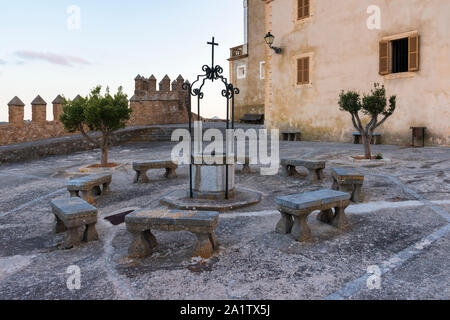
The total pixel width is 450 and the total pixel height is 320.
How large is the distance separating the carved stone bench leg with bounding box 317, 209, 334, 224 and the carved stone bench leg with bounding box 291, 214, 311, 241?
0.64m

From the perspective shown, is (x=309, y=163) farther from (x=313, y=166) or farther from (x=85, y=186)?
(x=85, y=186)

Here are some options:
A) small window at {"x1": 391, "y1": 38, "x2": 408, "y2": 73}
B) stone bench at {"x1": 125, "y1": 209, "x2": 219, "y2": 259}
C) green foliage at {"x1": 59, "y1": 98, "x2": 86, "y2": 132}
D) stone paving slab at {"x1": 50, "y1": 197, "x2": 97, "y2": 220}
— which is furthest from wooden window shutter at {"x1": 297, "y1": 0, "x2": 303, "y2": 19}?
stone bench at {"x1": 125, "y1": 209, "x2": 219, "y2": 259}

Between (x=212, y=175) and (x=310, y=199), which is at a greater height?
(x=212, y=175)

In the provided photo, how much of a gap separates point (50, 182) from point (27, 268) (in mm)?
5183

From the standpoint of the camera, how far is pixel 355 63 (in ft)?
42.8

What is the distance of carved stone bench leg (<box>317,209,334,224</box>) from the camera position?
4.48m

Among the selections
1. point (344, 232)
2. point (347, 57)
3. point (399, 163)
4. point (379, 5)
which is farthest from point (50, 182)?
point (379, 5)

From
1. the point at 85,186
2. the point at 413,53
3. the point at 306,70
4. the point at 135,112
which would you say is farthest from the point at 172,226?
the point at 135,112

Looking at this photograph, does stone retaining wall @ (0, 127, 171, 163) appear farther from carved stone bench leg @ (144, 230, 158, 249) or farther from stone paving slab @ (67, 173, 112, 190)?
carved stone bench leg @ (144, 230, 158, 249)

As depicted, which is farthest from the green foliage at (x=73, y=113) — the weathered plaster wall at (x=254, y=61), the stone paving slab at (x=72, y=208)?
the weathered plaster wall at (x=254, y=61)

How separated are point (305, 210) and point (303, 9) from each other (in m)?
13.3

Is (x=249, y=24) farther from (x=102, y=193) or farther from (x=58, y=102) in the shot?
(x=102, y=193)

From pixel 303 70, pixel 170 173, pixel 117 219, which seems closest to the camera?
pixel 117 219

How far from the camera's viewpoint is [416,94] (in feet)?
37.3
